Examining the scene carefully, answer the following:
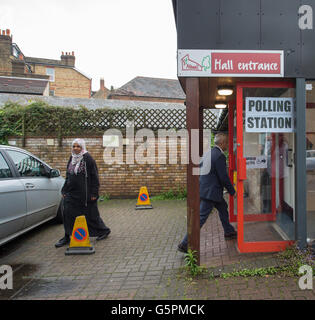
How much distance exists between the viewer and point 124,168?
30.1 ft

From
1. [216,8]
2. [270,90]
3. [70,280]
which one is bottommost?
[70,280]

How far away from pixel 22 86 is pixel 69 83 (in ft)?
48.2

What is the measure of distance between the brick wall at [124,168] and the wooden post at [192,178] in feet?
17.7

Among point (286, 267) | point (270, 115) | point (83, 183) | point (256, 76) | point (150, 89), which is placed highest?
point (150, 89)

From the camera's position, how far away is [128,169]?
9.19 meters

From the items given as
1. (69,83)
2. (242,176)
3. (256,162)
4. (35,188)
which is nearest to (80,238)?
(35,188)

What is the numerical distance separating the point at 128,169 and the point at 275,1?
649 centimetres

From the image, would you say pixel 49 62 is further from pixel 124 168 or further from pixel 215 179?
pixel 215 179

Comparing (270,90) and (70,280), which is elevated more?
(270,90)

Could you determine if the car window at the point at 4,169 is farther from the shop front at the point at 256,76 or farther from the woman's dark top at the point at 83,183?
the shop front at the point at 256,76

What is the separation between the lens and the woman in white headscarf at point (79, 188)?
484 cm

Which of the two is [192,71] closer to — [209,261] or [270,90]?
[270,90]
